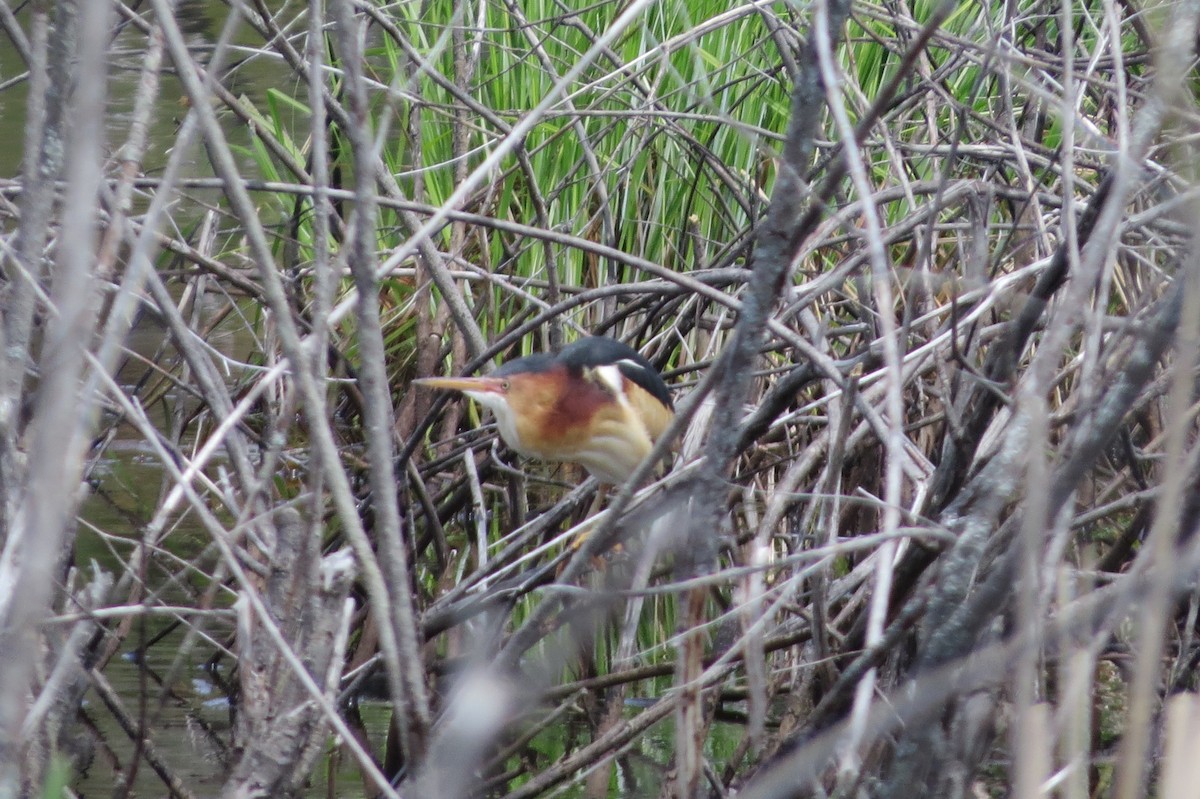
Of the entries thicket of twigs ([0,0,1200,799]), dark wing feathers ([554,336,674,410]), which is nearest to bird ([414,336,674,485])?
dark wing feathers ([554,336,674,410])

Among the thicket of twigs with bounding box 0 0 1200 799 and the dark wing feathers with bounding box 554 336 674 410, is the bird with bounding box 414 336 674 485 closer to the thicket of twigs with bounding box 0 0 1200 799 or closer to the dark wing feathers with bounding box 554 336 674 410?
the dark wing feathers with bounding box 554 336 674 410

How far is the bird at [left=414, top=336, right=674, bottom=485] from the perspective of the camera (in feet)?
7.20

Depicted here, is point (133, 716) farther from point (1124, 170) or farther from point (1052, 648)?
point (1124, 170)

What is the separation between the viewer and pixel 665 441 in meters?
1.19

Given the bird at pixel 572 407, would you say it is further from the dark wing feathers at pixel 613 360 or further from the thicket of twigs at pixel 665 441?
the thicket of twigs at pixel 665 441

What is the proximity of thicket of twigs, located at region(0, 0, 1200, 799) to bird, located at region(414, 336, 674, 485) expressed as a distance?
11cm

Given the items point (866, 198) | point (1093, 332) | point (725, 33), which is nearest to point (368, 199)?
point (866, 198)

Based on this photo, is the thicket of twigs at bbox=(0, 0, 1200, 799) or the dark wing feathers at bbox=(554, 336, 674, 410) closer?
the thicket of twigs at bbox=(0, 0, 1200, 799)

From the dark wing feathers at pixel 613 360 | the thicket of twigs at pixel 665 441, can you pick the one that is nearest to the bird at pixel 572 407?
the dark wing feathers at pixel 613 360

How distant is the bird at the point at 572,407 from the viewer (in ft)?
7.20

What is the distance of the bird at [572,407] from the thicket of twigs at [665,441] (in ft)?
0.37

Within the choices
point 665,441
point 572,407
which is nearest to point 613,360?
point 572,407

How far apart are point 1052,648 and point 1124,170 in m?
0.94

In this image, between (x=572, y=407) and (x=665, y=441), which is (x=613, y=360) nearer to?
(x=572, y=407)
